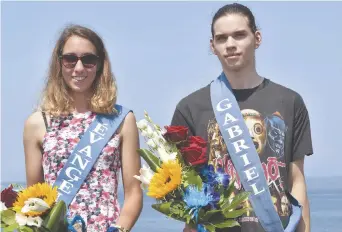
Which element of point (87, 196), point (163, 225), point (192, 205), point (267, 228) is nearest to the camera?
point (192, 205)

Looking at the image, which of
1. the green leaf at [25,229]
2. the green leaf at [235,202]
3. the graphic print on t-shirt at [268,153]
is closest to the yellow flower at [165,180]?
the green leaf at [235,202]

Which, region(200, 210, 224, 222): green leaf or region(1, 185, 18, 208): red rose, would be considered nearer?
region(200, 210, 224, 222): green leaf

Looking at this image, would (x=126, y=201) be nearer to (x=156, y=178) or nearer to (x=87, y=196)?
(x=87, y=196)

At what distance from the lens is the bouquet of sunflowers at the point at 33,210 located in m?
4.45

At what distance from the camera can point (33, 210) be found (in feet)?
14.6

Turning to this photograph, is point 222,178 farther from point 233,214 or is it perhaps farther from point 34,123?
point 34,123

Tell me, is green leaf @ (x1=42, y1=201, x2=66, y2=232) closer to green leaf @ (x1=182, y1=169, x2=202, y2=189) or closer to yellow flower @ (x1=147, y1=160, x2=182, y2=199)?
yellow flower @ (x1=147, y1=160, x2=182, y2=199)

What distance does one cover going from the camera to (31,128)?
16.6 ft

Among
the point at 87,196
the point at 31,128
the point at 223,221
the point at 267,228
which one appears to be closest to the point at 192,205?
the point at 223,221

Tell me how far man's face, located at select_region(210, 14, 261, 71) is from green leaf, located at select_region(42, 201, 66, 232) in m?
1.22

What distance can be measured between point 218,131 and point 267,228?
63 centimetres

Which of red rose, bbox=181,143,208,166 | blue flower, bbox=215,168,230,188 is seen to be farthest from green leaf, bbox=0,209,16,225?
blue flower, bbox=215,168,230,188

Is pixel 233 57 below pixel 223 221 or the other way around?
the other way around

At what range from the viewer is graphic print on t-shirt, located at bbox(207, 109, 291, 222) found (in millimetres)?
4688
